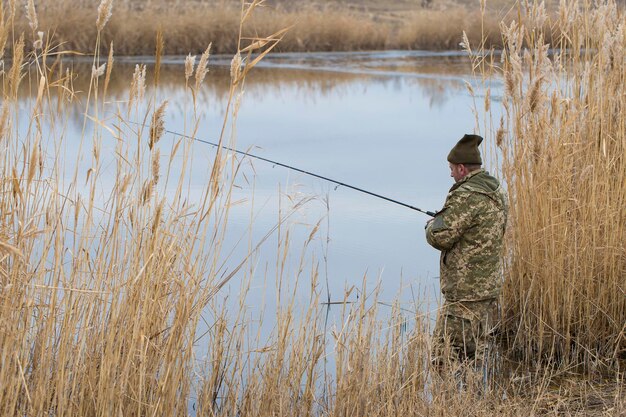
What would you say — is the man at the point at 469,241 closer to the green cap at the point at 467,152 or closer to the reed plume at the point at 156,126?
the green cap at the point at 467,152

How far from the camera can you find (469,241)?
444 cm

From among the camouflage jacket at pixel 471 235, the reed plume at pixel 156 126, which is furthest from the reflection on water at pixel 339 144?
the camouflage jacket at pixel 471 235

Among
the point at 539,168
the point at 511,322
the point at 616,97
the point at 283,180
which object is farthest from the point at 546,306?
the point at 283,180

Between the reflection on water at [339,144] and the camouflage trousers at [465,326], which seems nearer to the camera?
the camouflage trousers at [465,326]

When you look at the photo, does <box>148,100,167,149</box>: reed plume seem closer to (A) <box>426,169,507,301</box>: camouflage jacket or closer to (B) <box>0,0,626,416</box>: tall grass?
(B) <box>0,0,626,416</box>: tall grass

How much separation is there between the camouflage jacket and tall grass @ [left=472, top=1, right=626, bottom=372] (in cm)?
33

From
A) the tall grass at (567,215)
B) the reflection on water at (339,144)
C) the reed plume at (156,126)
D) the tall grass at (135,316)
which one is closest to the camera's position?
the reed plume at (156,126)

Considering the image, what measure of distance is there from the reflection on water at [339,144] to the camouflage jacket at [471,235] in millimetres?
342

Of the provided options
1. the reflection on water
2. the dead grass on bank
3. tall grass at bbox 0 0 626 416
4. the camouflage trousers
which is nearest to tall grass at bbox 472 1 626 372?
the camouflage trousers

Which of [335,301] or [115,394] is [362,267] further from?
[115,394]

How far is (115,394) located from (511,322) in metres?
2.60

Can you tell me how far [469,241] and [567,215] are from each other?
2.31 ft

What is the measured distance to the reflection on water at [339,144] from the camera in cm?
695

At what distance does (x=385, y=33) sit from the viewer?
79.0ft
